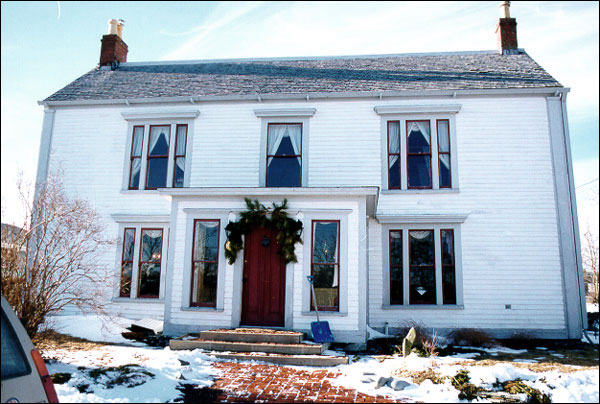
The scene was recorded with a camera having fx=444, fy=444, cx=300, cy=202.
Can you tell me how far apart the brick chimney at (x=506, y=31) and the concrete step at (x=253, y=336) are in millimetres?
12026

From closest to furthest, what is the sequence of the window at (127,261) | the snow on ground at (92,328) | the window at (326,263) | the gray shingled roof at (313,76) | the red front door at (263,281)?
the window at (326,263) < the red front door at (263,281) < the snow on ground at (92,328) < the window at (127,261) < the gray shingled roof at (313,76)

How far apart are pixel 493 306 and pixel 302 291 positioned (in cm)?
532

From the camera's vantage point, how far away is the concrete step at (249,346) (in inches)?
350

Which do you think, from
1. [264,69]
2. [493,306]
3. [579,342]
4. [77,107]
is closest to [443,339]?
[493,306]

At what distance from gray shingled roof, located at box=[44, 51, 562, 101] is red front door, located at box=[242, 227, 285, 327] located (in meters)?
5.20

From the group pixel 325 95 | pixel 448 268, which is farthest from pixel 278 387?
pixel 325 95

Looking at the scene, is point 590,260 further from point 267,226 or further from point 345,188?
point 267,226

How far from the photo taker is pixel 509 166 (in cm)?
1242

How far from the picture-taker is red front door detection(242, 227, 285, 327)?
35.0 ft

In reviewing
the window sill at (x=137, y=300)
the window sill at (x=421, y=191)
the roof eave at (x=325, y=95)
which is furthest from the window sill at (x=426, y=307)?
the window sill at (x=137, y=300)

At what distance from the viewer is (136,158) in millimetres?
13914

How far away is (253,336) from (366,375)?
3.01 m

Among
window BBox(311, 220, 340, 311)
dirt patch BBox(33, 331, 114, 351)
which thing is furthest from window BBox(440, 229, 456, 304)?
dirt patch BBox(33, 331, 114, 351)

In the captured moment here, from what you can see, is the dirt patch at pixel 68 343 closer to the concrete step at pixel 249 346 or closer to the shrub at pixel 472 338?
the concrete step at pixel 249 346
